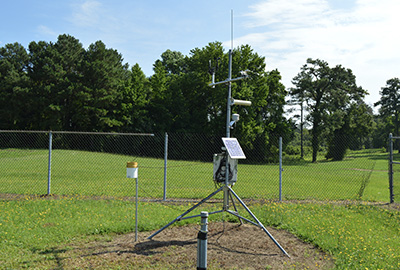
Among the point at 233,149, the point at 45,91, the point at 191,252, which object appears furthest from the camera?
the point at 45,91

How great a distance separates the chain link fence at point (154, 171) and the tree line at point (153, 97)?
13.6 ft

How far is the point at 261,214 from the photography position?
8234mm

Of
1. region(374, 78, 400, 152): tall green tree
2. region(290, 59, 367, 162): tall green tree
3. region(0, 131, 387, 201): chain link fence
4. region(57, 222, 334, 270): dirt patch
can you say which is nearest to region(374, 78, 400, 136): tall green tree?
region(374, 78, 400, 152): tall green tree

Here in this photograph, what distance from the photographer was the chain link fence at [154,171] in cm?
1152

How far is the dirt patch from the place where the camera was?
209 inches

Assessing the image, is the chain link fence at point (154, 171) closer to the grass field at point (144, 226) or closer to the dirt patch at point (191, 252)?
the grass field at point (144, 226)

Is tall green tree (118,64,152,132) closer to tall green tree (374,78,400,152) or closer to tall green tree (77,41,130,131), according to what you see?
Answer: tall green tree (77,41,130,131)

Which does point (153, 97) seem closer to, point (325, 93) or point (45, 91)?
point (45, 91)

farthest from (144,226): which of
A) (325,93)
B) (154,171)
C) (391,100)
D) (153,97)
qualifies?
(391,100)

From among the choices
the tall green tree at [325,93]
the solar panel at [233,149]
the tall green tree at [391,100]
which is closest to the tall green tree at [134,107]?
the tall green tree at [325,93]

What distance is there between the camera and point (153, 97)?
138 feet

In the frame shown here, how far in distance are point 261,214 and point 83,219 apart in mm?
4219

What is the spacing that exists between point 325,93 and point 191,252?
44887 millimetres

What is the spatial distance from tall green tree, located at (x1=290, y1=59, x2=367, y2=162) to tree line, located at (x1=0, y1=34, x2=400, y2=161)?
14 centimetres
